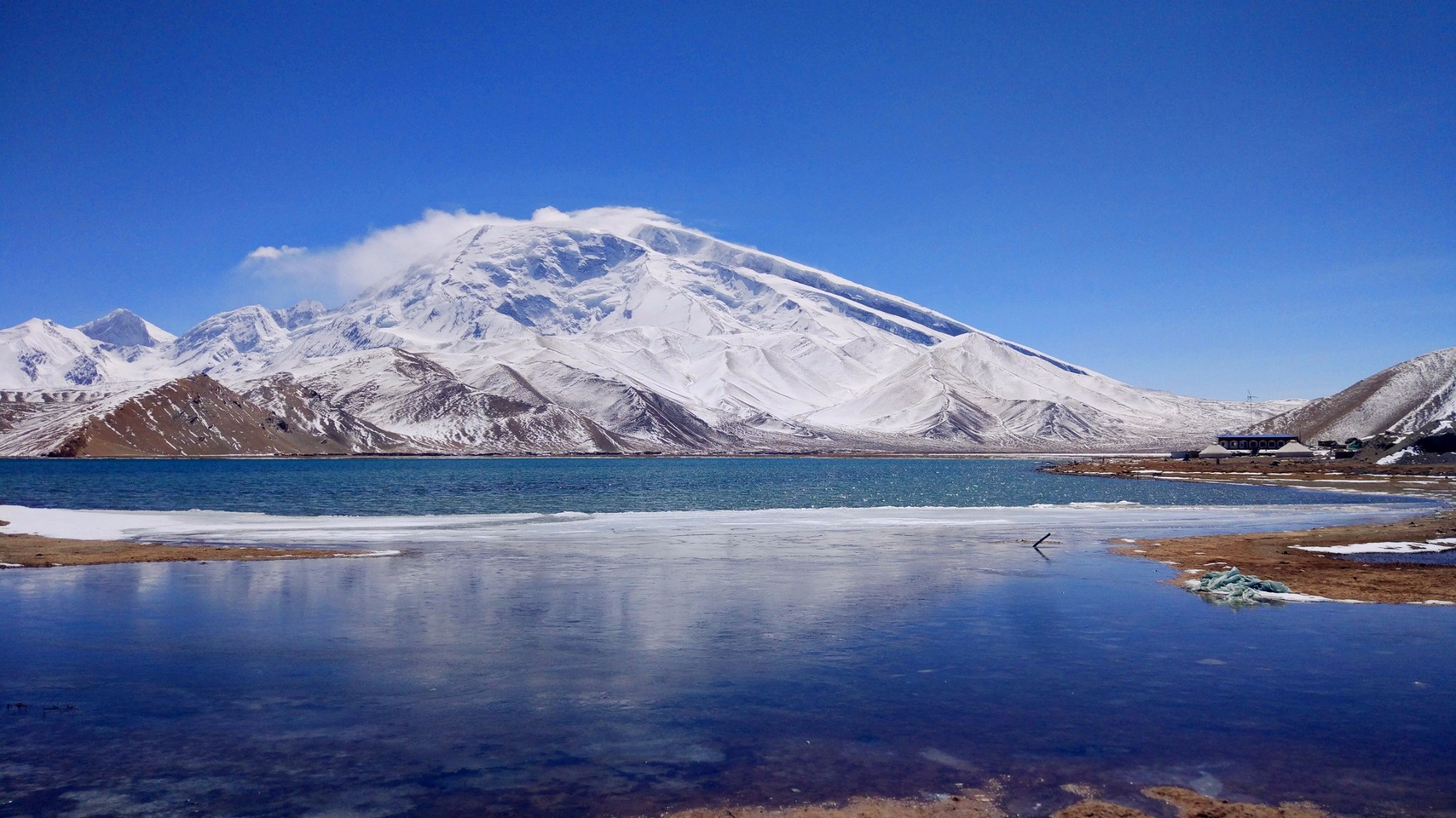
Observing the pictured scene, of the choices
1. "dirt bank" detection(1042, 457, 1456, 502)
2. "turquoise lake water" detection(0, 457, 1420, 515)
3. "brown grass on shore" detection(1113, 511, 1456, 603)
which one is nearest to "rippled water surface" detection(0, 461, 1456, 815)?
"brown grass on shore" detection(1113, 511, 1456, 603)

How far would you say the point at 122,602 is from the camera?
2547 cm

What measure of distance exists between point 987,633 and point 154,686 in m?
16.3

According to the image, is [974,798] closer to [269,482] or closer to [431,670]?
[431,670]

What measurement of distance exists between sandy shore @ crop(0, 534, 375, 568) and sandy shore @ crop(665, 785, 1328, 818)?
2950cm

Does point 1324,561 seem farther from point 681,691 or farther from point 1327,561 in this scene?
point 681,691

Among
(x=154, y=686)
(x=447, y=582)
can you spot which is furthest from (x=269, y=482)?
(x=154, y=686)

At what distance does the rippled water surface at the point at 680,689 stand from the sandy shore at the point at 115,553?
6.76 feet

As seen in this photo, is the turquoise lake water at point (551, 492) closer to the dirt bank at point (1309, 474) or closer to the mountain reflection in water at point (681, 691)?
the dirt bank at point (1309, 474)

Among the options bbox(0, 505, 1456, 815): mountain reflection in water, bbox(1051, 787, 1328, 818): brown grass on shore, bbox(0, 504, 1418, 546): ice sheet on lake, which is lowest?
bbox(1051, 787, 1328, 818): brown grass on shore

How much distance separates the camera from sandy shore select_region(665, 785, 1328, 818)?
11312 millimetres

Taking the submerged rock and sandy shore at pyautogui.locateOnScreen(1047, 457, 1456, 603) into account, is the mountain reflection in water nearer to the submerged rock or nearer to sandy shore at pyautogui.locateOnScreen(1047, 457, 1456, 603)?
the submerged rock

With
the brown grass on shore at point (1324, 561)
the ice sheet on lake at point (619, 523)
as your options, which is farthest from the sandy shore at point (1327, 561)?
the ice sheet on lake at point (619, 523)

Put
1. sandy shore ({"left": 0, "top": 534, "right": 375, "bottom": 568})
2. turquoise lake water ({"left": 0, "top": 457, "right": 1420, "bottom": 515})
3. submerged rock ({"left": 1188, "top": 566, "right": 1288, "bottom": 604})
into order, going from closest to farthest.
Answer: submerged rock ({"left": 1188, "top": 566, "right": 1288, "bottom": 604}), sandy shore ({"left": 0, "top": 534, "right": 375, "bottom": 568}), turquoise lake water ({"left": 0, "top": 457, "right": 1420, "bottom": 515})

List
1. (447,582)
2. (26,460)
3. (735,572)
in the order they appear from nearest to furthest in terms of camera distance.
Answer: (447,582) → (735,572) → (26,460)
